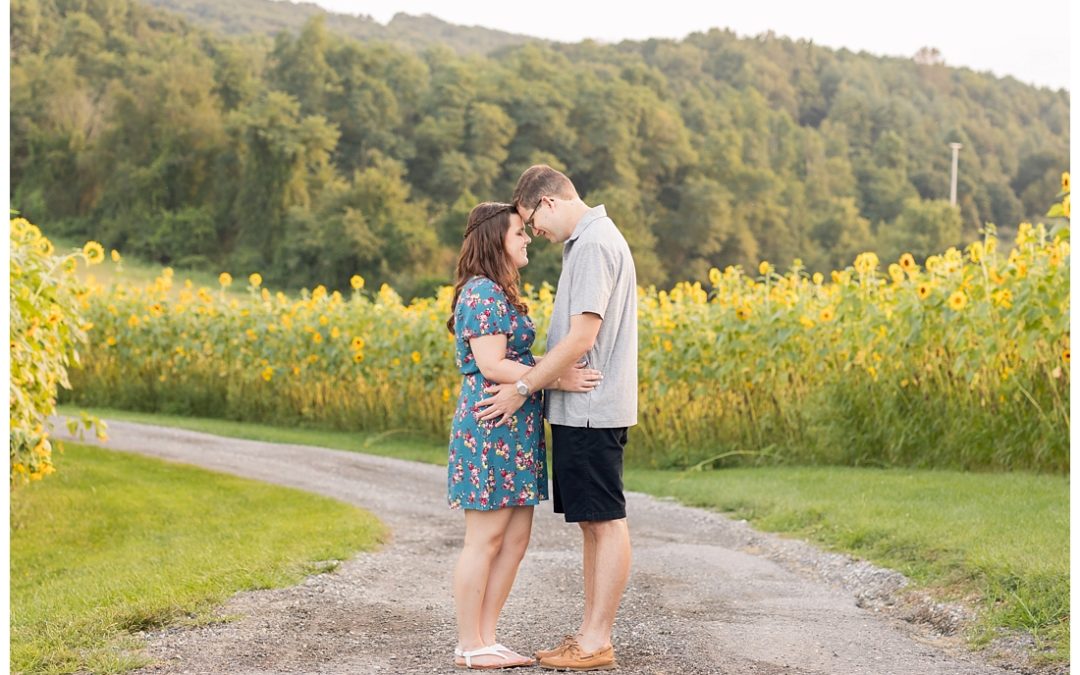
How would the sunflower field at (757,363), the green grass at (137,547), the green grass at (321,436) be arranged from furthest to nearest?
the green grass at (321,436)
the sunflower field at (757,363)
the green grass at (137,547)

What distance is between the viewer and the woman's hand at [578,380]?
13.8 ft

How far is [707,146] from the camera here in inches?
2106

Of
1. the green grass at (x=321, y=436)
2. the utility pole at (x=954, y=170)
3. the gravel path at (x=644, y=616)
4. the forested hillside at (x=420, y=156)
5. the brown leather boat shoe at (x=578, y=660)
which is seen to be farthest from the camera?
the utility pole at (x=954, y=170)

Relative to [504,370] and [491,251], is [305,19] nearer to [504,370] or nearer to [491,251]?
[491,251]

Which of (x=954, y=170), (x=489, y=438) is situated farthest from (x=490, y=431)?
(x=954, y=170)

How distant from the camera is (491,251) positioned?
430 centimetres

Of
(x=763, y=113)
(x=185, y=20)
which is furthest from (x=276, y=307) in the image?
(x=185, y=20)

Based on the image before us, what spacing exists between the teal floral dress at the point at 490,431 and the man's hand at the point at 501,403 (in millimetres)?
26

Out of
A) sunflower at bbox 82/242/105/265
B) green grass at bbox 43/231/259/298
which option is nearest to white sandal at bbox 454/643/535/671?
sunflower at bbox 82/242/105/265

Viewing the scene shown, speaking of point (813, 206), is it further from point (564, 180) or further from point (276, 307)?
point (564, 180)

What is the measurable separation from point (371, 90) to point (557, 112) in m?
7.51

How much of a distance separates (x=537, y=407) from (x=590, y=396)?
0.21 meters

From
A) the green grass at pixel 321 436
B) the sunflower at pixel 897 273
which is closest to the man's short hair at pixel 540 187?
the sunflower at pixel 897 273

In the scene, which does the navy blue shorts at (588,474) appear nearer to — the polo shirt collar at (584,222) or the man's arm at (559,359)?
the man's arm at (559,359)
